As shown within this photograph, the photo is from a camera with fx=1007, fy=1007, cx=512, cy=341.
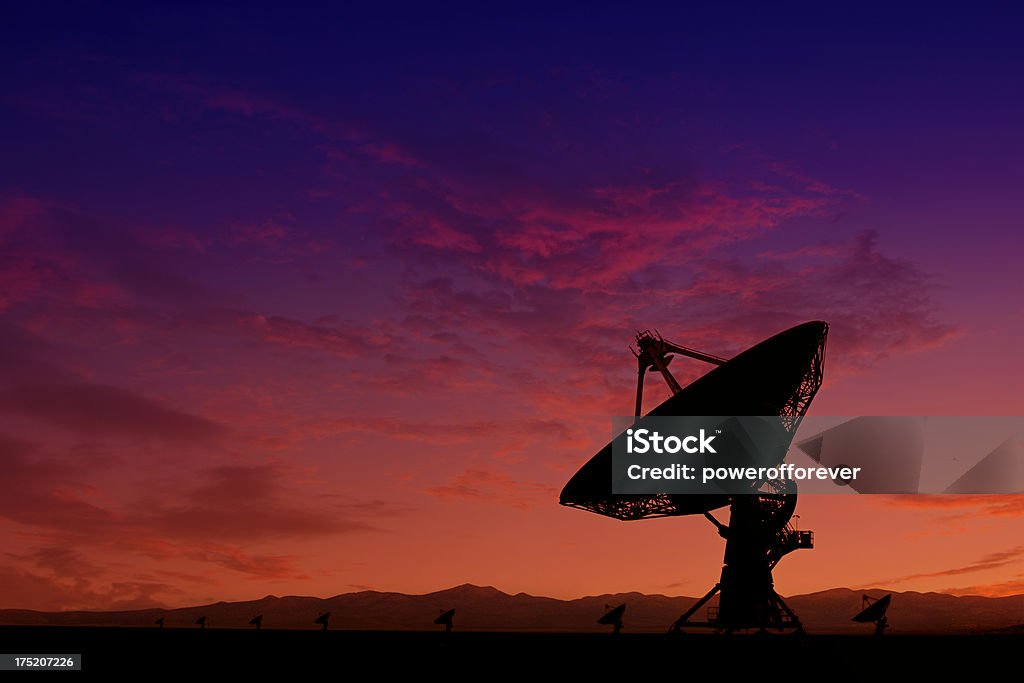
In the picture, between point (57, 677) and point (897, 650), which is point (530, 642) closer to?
point (897, 650)

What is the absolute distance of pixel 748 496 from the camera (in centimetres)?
6981

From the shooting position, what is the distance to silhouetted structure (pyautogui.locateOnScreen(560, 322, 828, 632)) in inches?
2552

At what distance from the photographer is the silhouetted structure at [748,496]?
213 feet

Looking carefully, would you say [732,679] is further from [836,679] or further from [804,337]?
[804,337]

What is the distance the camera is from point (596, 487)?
6812 centimetres

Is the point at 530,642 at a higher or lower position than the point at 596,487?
lower

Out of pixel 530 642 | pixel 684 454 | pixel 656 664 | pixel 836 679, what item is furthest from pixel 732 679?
pixel 530 642

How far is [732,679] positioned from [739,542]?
17.0m

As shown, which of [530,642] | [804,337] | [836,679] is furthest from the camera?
[530,642]

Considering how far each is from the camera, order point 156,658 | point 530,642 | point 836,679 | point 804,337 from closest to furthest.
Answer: point 836,679
point 804,337
point 156,658
point 530,642

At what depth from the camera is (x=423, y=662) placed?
64875 millimetres


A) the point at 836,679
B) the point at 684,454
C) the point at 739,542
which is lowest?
the point at 836,679

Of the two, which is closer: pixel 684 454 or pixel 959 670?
pixel 959 670

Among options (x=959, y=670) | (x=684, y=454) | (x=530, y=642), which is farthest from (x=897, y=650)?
(x=530, y=642)
